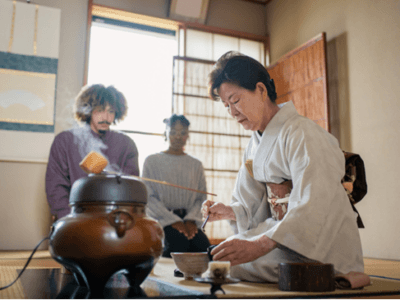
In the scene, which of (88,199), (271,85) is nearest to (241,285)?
(88,199)

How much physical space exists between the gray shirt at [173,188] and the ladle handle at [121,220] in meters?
2.07

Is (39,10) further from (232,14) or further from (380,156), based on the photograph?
(380,156)

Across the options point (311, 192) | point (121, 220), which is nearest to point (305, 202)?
point (311, 192)

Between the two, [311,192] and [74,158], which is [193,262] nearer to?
[311,192]

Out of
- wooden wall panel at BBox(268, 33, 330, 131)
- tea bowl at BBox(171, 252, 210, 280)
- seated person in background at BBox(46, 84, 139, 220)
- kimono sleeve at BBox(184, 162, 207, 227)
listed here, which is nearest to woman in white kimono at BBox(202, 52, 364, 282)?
tea bowl at BBox(171, 252, 210, 280)

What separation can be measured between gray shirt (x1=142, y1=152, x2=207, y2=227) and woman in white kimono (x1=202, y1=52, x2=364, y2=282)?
1259mm

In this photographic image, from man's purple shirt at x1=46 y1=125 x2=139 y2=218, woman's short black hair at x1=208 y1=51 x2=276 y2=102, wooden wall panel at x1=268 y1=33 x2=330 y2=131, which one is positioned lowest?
man's purple shirt at x1=46 y1=125 x2=139 y2=218

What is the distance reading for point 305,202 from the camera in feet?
4.53

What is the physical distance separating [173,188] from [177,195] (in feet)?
0.23

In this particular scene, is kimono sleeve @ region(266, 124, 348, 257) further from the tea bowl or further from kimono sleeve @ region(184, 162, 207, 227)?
kimono sleeve @ region(184, 162, 207, 227)

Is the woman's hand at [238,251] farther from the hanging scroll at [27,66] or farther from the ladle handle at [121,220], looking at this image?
the hanging scroll at [27,66]

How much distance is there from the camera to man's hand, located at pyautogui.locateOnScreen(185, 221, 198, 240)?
3062 mm

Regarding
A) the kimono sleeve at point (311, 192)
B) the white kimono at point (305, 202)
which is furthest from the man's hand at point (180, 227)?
the kimono sleeve at point (311, 192)

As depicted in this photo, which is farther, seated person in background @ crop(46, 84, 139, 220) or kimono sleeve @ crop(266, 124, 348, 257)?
seated person in background @ crop(46, 84, 139, 220)
